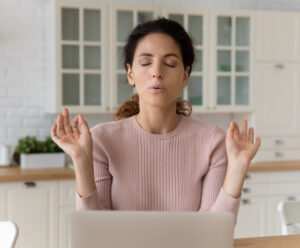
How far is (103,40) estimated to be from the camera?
3750 millimetres

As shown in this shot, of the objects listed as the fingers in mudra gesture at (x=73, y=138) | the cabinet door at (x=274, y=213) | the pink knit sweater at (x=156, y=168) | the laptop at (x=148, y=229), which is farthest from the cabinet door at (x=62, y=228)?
the laptop at (x=148, y=229)

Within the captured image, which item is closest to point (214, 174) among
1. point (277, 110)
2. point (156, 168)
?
point (156, 168)

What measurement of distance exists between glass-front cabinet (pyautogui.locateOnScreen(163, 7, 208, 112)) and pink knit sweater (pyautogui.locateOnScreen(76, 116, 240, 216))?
2.40 metres

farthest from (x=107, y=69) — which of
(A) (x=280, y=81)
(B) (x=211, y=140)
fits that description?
(B) (x=211, y=140)

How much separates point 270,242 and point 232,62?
2637mm

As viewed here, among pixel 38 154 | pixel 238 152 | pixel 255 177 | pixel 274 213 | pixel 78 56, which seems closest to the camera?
pixel 238 152

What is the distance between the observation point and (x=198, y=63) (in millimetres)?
3996

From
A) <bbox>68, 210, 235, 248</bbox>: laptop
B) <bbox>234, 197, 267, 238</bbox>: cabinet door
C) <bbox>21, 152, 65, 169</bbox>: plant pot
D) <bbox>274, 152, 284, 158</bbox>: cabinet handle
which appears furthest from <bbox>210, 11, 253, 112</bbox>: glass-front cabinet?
<bbox>68, 210, 235, 248</bbox>: laptop

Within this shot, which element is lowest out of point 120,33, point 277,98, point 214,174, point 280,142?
point 280,142

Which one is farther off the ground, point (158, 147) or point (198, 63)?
point (198, 63)

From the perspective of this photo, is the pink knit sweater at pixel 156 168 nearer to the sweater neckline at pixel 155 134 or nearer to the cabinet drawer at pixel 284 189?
the sweater neckline at pixel 155 134

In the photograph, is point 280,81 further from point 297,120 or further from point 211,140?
point 211,140

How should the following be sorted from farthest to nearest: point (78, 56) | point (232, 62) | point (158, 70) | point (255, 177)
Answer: point (232, 62), point (255, 177), point (78, 56), point (158, 70)

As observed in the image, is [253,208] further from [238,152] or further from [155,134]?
[238,152]
